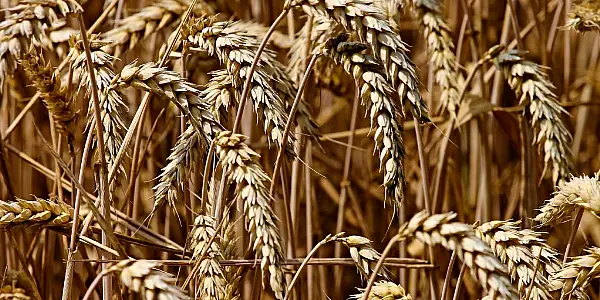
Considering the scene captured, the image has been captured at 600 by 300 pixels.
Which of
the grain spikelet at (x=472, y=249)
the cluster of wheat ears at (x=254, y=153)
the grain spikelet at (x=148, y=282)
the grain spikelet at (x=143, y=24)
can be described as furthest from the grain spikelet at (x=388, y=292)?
the grain spikelet at (x=143, y=24)

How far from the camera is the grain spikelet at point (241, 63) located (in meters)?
1.30

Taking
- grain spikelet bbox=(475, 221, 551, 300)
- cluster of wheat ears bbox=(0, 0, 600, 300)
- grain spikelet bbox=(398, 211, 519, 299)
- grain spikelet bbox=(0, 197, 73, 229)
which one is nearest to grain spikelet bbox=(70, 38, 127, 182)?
cluster of wheat ears bbox=(0, 0, 600, 300)

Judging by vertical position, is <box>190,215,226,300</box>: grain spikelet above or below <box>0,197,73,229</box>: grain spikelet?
below

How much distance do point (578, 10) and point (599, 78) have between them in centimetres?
118

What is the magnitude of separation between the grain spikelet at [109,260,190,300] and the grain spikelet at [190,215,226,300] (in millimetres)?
158

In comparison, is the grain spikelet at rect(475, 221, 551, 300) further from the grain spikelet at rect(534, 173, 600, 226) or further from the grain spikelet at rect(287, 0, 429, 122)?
the grain spikelet at rect(287, 0, 429, 122)

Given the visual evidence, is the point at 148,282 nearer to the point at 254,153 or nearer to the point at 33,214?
the point at 254,153

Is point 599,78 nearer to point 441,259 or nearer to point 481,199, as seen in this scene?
point 481,199

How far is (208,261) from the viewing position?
1.24 m

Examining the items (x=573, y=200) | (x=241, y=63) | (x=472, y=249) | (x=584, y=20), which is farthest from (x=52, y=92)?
(x=584, y=20)

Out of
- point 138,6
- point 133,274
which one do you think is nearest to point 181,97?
point 133,274

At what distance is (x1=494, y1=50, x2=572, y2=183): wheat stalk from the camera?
165 cm

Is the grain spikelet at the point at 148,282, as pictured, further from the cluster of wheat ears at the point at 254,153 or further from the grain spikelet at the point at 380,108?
the grain spikelet at the point at 380,108

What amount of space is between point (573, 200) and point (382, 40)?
413 mm
